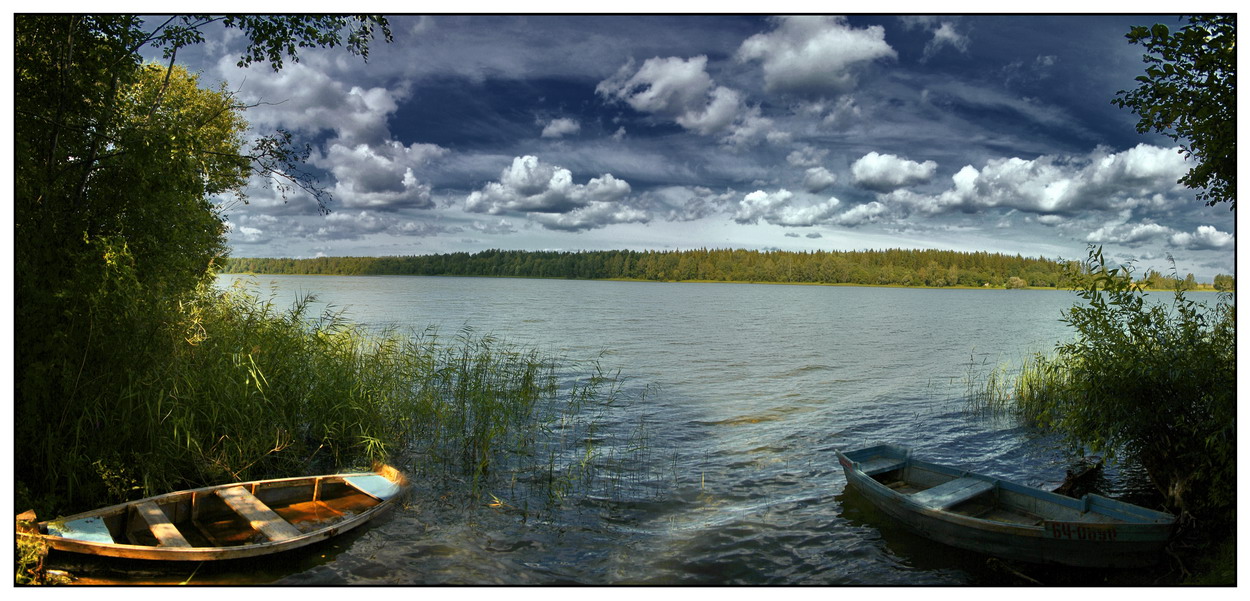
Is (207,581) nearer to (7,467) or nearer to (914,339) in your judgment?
(7,467)

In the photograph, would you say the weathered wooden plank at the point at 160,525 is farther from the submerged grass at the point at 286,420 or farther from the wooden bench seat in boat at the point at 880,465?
the wooden bench seat in boat at the point at 880,465

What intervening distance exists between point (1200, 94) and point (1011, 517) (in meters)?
5.82

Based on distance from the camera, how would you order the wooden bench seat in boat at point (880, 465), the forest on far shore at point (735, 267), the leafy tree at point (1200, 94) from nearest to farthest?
1. the leafy tree at point (1200, 94)
2. the wooden bench seat in boat at point (880, 465)
3. the forest on far shore at point (735, 267)

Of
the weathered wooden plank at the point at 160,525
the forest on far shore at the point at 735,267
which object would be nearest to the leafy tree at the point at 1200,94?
the weathered wooden plank at the point at 160,525

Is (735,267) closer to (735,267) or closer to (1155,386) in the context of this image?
(735,267)

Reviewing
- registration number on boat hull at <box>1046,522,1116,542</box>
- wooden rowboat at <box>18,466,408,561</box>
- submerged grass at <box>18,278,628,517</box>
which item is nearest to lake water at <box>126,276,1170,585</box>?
wooden rowboat at <box>18,466,408,561</box>

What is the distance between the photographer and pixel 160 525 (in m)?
7.57

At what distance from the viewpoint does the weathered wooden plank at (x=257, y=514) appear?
25.6 feet

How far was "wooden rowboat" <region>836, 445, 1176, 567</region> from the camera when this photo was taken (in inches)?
299

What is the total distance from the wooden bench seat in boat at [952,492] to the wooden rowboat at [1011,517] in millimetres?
13

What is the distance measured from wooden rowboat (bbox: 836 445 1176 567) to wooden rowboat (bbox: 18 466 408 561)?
291 inches

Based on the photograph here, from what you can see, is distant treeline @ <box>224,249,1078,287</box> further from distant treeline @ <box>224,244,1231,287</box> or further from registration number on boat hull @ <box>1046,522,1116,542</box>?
registration number on boat hull @ <box>1046,522,1116,542</box>

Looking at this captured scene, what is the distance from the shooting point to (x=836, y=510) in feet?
34.1

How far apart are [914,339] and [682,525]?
3458cm
